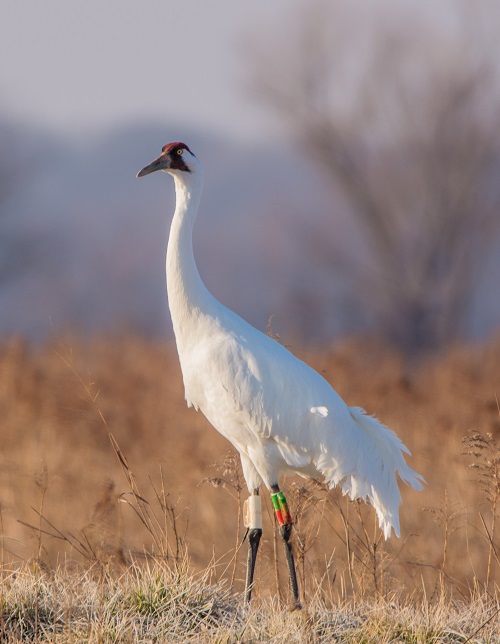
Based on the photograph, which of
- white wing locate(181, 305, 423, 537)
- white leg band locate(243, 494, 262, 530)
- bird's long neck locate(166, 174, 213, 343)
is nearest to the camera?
white wing locate(181, 305, 423, 537)

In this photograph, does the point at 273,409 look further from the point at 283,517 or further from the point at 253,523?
the point at 253,523

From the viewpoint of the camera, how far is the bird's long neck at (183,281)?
17.4 ft

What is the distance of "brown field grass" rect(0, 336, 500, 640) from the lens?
5.39 metres

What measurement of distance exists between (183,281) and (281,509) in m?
1.20

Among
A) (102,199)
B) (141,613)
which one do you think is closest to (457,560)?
(141,613)

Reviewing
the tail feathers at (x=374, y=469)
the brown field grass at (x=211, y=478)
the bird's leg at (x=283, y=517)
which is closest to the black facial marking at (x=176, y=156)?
the brown field grass at (x=211, y=478)

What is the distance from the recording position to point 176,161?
5492 millimetres

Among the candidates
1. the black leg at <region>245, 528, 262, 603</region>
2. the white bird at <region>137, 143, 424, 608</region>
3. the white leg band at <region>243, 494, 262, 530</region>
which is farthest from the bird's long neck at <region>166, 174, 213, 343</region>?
the black leg at <region>245, 528, 262, 603</region>

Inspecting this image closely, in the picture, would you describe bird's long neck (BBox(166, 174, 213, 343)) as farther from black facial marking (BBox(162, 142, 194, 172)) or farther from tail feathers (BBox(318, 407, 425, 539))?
tail feathers (BBox(318, 407, 425, 539))

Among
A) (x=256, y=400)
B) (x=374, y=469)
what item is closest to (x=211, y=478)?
(x=256, y=400)

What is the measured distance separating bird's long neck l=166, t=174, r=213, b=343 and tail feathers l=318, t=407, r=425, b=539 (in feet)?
3.12

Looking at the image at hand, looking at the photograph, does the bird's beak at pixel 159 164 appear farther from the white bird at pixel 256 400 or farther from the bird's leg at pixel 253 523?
the bird's leg at pixel 253 523

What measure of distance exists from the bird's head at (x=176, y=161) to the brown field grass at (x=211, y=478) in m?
1.06

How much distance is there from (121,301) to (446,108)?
29.5 m
